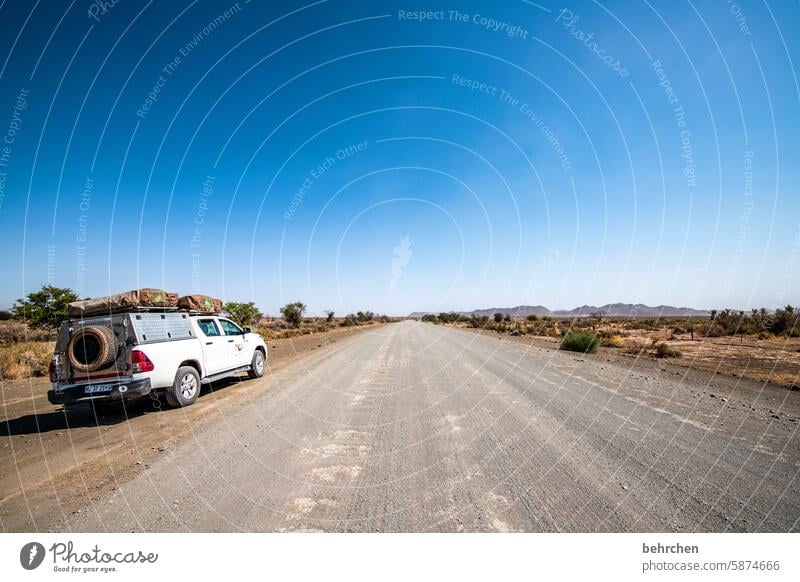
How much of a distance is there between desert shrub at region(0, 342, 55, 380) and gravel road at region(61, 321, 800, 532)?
11618 millimetres

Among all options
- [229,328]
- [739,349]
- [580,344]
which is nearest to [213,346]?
Result: [229,328]

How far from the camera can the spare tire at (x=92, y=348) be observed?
7012 mm

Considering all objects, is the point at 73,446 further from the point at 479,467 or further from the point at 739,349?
the point at 739,349

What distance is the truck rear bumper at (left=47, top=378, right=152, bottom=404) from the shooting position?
699 centimetres

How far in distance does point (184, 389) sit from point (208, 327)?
1914mm

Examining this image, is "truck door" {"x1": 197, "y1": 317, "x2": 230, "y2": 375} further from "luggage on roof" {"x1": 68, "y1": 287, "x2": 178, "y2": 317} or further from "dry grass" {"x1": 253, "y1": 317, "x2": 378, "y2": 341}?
"dry grass" {"x1": 253, "y1": 317, "x2": 378, "y2": 341}

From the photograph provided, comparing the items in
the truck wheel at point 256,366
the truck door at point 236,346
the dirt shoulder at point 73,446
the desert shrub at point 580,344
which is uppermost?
the truck door at point 236,346

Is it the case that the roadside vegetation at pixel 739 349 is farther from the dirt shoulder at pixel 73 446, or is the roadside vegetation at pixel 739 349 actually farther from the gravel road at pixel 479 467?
the dirt shoulder at pixel 73 446

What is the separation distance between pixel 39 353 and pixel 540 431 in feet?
67.5

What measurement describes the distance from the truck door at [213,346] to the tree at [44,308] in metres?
26.2

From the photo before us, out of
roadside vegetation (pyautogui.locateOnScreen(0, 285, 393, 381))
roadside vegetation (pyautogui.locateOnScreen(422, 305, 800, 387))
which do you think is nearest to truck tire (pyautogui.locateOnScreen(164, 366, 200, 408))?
roadside vegetation (pyautogui.locateOnScreen(0, 285, 393, 381))

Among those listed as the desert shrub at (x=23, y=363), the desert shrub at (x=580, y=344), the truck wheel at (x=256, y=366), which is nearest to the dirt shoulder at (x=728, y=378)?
the desert shrub at (x=580, y=344)

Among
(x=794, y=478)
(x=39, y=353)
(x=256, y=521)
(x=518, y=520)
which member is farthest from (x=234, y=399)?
(x=39, y=353)

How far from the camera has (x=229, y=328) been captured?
1081 centimetres
